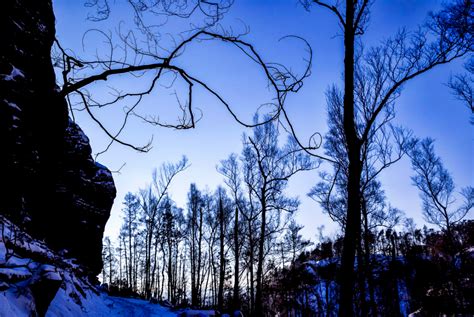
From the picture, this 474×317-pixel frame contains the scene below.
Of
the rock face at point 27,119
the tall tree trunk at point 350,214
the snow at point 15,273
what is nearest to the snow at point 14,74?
the rock face at point 27,119

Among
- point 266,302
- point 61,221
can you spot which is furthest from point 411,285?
point 61,221

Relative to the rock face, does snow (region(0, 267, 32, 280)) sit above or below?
below

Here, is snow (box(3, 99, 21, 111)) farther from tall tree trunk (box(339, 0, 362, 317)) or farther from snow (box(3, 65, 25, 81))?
tall tree trunk (box(339, 0, 362, 317))

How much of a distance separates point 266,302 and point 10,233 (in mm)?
28477

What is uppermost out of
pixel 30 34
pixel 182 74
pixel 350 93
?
pixel 30 34

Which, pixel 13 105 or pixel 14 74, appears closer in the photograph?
pixel 14 74

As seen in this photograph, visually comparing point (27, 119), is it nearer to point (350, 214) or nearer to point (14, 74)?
point (14, 74)

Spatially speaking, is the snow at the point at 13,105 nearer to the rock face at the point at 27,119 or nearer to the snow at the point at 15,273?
the rock face at the point at 27,119

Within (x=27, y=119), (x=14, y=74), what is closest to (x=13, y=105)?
(x=27, y=119)

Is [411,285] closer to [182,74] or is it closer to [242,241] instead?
[242,241]

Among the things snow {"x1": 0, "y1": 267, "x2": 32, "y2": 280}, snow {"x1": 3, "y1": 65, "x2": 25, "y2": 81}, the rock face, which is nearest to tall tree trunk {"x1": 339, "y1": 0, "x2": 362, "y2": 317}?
the rock face

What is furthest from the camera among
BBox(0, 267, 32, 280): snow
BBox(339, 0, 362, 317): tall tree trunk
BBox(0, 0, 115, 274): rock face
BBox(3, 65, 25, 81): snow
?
BBox(3, 65, 25, 81): snow

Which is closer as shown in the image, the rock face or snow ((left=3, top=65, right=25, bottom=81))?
the rock face

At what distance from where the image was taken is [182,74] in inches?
61.6
